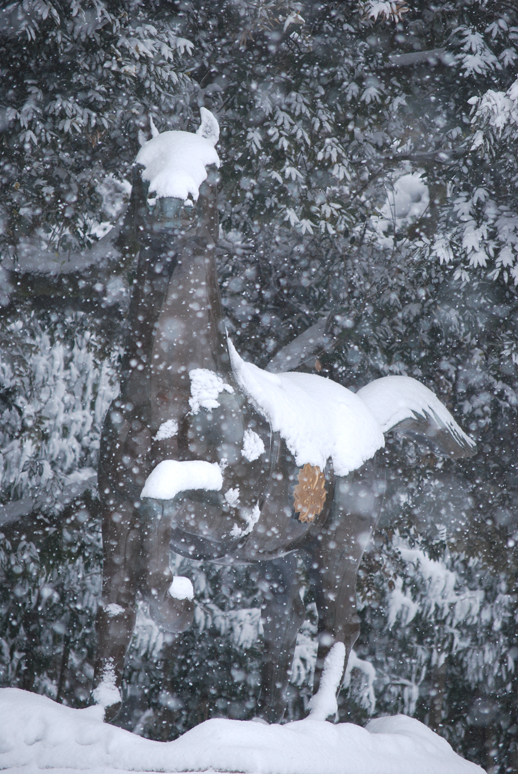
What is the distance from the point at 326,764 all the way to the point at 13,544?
274 centimetres

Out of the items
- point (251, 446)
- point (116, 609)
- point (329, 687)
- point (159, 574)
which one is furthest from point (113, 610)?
point (329, 687)

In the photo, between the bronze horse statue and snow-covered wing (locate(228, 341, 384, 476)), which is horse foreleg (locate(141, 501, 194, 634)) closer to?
the bronze horse statue

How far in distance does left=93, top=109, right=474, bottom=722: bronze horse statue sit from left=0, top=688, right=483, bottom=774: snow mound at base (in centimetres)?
17

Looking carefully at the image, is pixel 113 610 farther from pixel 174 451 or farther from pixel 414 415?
pixel 414 415

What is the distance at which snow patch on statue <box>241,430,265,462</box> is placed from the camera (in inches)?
97.8

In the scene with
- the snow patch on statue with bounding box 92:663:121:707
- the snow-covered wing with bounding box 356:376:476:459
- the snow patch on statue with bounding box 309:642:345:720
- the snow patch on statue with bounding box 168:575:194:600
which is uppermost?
the snow patch on statue with bounding box 168:575:194:600

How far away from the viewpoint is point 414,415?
10.9 ft

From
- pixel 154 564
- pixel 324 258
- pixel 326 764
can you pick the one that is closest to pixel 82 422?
pixel 324 258

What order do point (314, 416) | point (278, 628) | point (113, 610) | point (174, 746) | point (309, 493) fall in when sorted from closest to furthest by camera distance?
point (174, 746), point (113, 610), point (309, 493), point (314, 416), point (278, 628)

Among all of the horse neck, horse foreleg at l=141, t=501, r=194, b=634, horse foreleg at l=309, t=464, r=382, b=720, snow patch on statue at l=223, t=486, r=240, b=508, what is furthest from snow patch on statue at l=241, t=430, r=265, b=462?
horse foreleg at l=309, t=464, r=382, b=720

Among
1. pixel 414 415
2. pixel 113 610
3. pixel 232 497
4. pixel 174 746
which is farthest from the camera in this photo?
pixel 414 415

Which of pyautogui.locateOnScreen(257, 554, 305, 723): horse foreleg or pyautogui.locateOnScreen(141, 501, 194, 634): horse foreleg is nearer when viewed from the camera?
pyautogui.locateOnScreen(141, 501, 194, 634): horse foreleg

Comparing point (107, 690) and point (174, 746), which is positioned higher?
point (174, 746)

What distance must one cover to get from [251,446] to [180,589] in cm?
52
